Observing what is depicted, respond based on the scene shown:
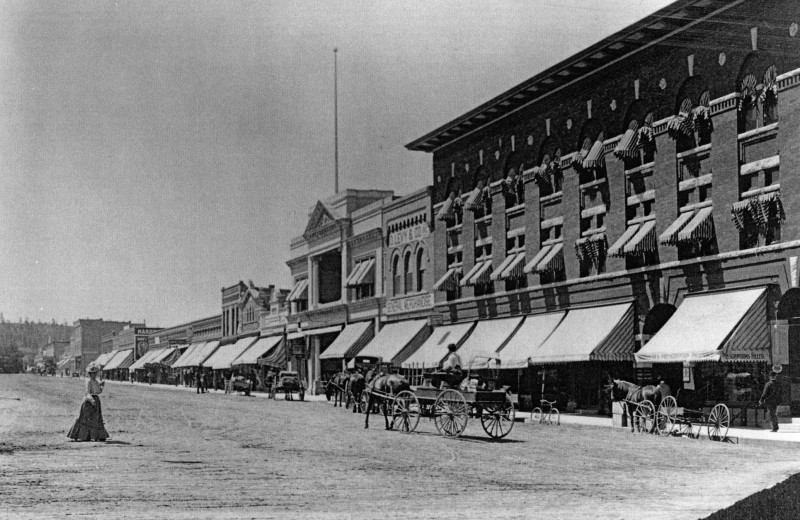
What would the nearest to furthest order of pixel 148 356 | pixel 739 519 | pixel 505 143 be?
pixel 739 519 < pixel 505 143 < pixel 148 356

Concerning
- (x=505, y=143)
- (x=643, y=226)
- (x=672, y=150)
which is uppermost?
(x=505, y=143)

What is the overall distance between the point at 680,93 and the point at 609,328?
25.4ft

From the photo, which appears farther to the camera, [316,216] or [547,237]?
[316,216]

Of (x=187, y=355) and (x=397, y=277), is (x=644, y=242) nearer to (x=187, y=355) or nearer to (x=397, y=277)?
(x=397, y=277)

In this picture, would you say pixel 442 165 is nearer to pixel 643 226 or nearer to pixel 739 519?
pixel 643 226

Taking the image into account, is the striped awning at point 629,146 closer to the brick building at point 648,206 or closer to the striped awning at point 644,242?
the brick building at point 648,206

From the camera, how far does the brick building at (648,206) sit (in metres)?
25.8

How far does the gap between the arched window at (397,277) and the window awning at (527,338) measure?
14638mm

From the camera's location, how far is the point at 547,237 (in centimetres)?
3722

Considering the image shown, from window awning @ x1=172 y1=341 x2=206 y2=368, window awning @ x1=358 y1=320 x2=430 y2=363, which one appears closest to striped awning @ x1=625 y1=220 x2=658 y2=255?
window awning @ x1=358 y1=320 x2=430 y2=363

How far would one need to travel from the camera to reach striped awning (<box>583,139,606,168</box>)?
32719 millimetres

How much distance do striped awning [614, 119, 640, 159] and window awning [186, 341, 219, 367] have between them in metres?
58.3

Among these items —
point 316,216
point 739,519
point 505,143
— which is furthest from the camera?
point 316,216

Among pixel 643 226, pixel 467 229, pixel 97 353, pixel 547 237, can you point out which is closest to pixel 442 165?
pixel 467 229
